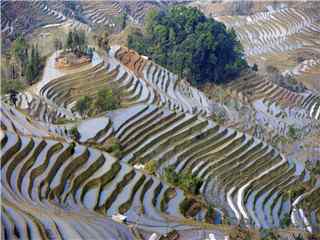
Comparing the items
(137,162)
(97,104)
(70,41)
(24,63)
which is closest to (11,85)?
(24,63)

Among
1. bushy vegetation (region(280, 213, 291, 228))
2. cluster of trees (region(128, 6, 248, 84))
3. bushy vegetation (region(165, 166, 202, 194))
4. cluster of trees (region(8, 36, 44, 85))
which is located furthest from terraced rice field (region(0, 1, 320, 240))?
cluster of trees (region(128, 6, 248, 84))

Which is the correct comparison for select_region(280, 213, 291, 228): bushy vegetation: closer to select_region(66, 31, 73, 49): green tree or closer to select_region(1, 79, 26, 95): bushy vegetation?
select_region(1, 79, 26, 95): bushy vegetation


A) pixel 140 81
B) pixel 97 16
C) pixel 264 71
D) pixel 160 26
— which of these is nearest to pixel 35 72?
pixel 140 81

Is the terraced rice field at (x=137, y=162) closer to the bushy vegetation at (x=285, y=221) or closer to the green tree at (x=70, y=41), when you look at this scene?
the bushy vegetation at (x=285, y=221)

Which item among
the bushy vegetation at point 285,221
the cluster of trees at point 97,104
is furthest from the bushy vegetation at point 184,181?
the cluster of trees at point 97,104

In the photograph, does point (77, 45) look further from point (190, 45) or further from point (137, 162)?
point (137, 162)

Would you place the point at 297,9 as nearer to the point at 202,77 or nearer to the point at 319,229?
the point at 202,77
